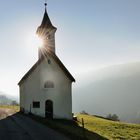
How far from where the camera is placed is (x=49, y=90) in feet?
146

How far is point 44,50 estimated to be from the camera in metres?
45.8

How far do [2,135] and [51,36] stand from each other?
28.1 metres

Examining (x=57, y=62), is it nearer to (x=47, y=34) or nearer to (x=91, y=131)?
(x=47, y=34)

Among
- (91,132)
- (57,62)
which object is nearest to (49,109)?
(57,62)

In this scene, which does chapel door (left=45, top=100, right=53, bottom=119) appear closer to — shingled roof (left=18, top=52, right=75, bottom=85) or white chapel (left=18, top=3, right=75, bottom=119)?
white chapel (left=18, top=3, right=75, bottom=119)

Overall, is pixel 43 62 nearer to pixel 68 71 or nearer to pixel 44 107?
pixel 68 71

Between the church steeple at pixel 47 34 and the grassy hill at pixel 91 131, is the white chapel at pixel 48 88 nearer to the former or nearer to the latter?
the church steeple at pixel 47 34

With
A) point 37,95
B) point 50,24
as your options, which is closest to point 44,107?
point 37,95

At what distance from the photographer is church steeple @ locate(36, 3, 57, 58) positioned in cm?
4638

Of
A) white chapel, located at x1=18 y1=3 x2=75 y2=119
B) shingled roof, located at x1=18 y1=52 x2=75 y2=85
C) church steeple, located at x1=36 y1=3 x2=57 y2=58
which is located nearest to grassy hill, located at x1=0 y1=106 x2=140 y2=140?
white chapel, located at x1=18 y1=3 x2=75 y2=119

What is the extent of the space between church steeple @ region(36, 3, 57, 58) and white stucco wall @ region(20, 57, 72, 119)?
2561mm

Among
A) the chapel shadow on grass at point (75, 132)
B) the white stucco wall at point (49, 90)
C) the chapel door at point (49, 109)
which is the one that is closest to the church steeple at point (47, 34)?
the white stucco wall at point (49, 90)

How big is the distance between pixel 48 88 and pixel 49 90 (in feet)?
1.12

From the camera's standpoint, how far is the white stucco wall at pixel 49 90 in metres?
44.2
